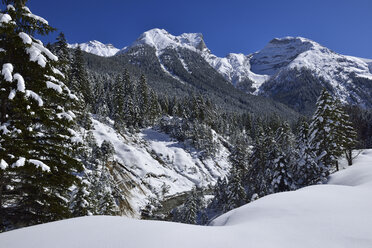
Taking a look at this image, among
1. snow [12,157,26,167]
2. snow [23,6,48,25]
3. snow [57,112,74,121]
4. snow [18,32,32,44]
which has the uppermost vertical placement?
snow [23,6,48,25]

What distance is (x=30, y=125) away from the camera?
7.57 meters

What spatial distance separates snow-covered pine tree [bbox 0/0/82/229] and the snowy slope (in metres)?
30.1

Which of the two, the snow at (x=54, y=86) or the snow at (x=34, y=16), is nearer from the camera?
the snow at (x=54, y=86)

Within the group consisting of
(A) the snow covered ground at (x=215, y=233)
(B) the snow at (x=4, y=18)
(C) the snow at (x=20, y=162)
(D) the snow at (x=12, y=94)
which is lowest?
(A) the snow covered ground at (x=215, y=233)

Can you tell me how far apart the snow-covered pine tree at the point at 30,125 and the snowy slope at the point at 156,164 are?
3007 cm

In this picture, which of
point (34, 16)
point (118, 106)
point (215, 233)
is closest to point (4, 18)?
point (34, 16)

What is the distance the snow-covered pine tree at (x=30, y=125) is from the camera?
6.88 meters

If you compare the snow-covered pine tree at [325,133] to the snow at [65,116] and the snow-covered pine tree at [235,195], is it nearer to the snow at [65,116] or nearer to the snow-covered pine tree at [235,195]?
the snow-covered pine tree at [235,195]

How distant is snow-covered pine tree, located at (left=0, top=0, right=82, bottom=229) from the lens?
688cm

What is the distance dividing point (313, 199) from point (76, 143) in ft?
28.3

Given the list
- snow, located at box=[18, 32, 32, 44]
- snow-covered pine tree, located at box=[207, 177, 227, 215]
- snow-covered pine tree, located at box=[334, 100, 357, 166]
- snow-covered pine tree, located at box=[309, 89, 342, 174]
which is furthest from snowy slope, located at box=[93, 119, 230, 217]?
snow, located at box=[18, 32, 32, 44]

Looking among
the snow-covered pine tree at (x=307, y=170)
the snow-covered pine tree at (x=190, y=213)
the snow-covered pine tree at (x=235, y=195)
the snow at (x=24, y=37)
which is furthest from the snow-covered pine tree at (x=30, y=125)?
the snow-covered pine tree at (x=235, y=195)

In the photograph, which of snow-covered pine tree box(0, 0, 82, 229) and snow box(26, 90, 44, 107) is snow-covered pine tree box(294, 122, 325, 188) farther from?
snow box(26, 90, 44, 107)

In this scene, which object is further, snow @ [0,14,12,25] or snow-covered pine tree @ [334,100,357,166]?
snow-covered pine tree @ [334,100,357,166]
